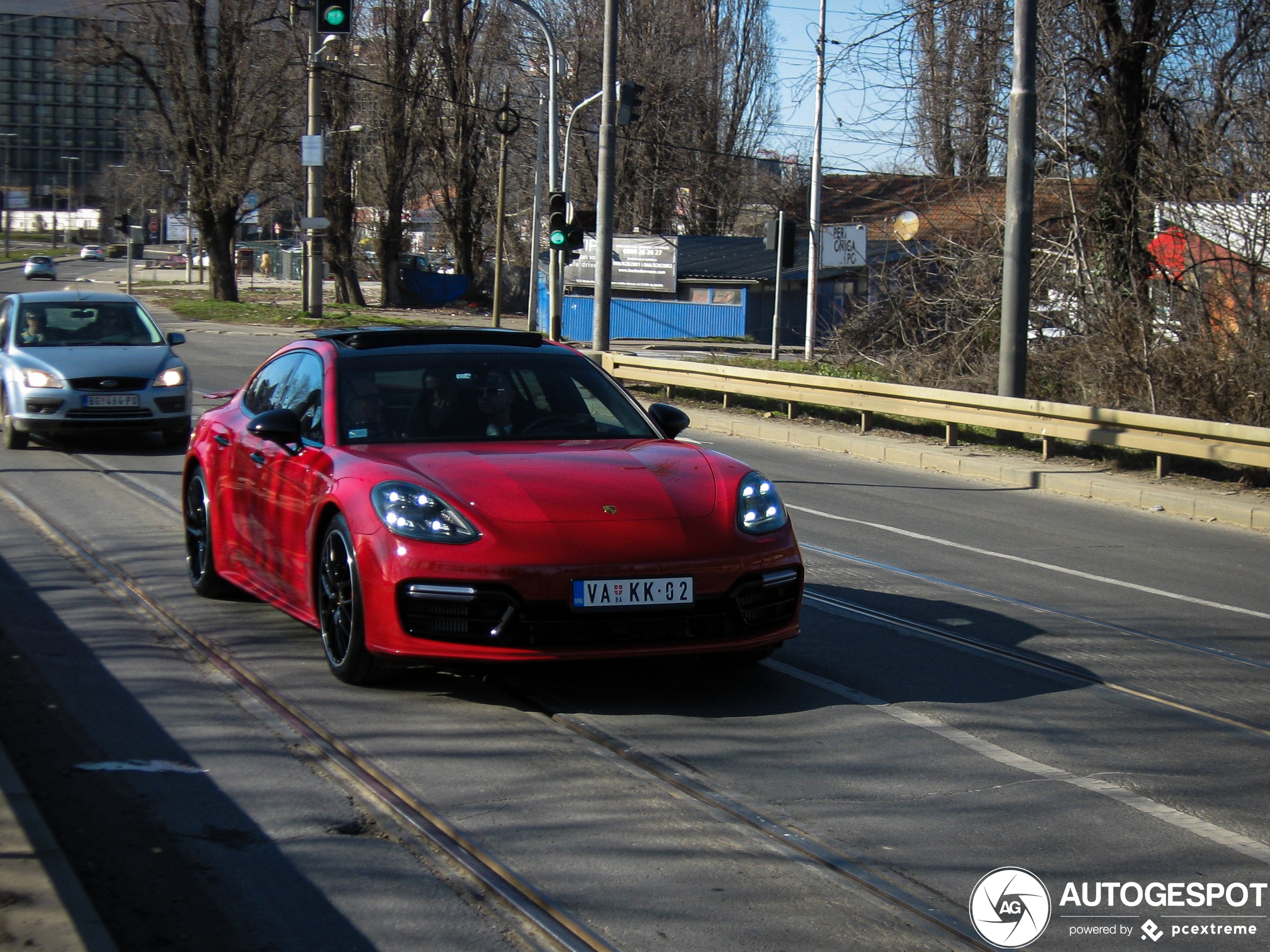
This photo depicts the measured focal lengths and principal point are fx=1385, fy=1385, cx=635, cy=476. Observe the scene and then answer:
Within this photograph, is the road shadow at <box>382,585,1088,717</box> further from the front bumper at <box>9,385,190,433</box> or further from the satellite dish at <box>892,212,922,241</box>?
the satellite dish at <box>892,212,922,241</box>

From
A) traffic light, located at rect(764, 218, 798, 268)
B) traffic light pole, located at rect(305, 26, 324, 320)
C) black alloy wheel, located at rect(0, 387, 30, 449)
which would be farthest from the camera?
traffic light pole, located at rect(305, 26, 324, 320)

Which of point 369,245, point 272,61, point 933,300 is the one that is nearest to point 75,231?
point 369,245

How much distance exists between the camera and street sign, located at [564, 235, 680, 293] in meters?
48.4

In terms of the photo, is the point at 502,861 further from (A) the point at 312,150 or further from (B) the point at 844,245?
(A) the point at 312,150

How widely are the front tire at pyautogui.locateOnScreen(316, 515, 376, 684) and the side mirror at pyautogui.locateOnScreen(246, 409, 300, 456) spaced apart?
1.86ft

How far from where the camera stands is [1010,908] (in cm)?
375

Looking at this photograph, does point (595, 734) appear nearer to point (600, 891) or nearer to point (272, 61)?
point (600, 891)

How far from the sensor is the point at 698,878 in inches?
153

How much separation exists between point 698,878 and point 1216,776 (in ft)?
7.09

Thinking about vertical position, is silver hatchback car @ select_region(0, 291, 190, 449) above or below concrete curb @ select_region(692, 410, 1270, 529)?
above

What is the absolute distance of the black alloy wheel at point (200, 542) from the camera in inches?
294

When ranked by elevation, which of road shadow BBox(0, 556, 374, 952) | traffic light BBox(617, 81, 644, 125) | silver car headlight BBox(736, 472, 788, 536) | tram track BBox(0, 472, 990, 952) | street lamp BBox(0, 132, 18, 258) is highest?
street lamp BBox(0, 132, 18, 258)

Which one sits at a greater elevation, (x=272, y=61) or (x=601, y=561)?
(x=272, y=61)

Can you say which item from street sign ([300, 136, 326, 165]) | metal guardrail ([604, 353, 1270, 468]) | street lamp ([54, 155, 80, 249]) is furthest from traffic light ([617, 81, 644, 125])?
street lamp ([54, 155, 80, 249])
